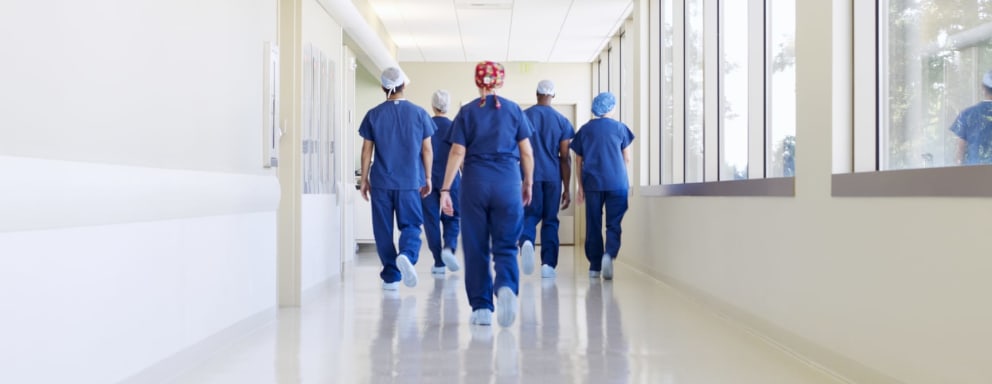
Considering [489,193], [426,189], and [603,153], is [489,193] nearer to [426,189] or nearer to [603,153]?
[426,189]

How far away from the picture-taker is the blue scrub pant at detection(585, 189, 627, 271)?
7762mm

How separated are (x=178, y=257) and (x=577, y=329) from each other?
207cm

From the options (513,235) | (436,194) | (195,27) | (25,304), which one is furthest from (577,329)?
(436,194)

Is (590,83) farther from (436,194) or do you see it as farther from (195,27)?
(195,27)

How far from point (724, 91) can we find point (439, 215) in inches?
110

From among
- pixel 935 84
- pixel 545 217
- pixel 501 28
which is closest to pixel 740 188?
pixel 935 84

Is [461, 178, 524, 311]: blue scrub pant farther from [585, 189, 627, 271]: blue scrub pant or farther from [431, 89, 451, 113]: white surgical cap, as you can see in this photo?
[431, 89, 451, 113]: white surgical cap

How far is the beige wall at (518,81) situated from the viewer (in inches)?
550

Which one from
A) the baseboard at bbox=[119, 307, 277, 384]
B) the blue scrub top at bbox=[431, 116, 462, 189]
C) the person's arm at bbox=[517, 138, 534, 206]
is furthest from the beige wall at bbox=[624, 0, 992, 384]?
the blue scrub top at bbox=[431, 116, 462, 189]

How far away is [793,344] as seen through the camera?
423 cm

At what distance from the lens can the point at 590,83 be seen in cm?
1403

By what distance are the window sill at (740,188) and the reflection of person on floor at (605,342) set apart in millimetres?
878

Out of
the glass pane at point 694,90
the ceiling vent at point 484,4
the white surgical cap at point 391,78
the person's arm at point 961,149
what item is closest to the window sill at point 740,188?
the glass pane at point 694,90

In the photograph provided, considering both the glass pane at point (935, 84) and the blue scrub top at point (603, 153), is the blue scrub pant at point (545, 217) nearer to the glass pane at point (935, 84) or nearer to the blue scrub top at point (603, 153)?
the blue scrub top at point (603, 153)
